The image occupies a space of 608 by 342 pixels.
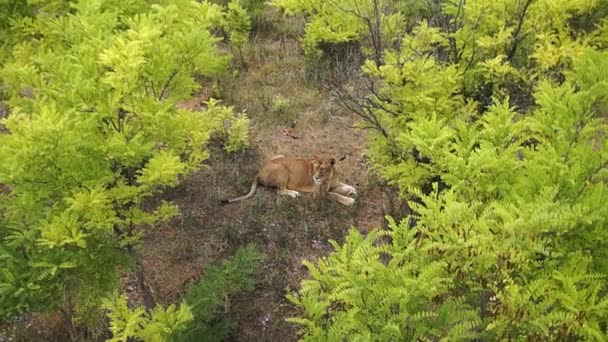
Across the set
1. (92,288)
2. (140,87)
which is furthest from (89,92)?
(92,288)

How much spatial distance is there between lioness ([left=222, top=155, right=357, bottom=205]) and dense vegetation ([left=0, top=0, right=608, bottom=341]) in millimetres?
1535

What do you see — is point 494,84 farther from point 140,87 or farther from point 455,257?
point 140,87

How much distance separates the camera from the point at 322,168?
335 inches

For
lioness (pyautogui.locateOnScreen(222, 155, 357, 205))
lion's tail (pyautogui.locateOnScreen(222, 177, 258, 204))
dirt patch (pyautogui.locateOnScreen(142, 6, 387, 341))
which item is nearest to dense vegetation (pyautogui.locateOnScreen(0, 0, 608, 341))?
dirt patch (pyautogui.locateOnScreen(142, 6, 387, 341))

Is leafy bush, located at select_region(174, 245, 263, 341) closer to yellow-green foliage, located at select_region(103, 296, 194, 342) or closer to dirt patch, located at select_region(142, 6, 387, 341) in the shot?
yellow-green foliage, located at select_region(103, 296, 194, 342)

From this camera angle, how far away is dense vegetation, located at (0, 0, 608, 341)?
3719 mm

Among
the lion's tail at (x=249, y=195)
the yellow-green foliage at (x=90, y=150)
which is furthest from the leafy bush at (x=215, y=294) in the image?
the lion's tail at (x=249, y=195)

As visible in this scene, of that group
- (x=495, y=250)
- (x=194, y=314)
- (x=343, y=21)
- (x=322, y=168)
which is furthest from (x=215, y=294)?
(x=343, y=21)

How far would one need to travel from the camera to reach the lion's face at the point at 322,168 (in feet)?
27.8

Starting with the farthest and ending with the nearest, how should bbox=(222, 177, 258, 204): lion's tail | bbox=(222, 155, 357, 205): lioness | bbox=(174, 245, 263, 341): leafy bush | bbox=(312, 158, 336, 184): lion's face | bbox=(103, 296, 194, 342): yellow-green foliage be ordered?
bbox=(222, 177, 258, 204): lion's tail < bbox=(222, 155, 357, 205): lioness < bbox=(312, 158, 336, 184): lion's face < bbox=(174, 245, 263, 341): leafy bush < bbox=(103, 296, 194, 342): yellow-green foliage

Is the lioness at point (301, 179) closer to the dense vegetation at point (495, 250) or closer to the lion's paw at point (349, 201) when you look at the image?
the lion's paw at point (349, 201)

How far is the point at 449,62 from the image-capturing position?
729 centimetres

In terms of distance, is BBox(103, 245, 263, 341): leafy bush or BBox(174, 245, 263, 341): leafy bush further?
BBox(174, 245, 263, 341): leafy bush

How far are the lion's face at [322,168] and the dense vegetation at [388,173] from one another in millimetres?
1338
